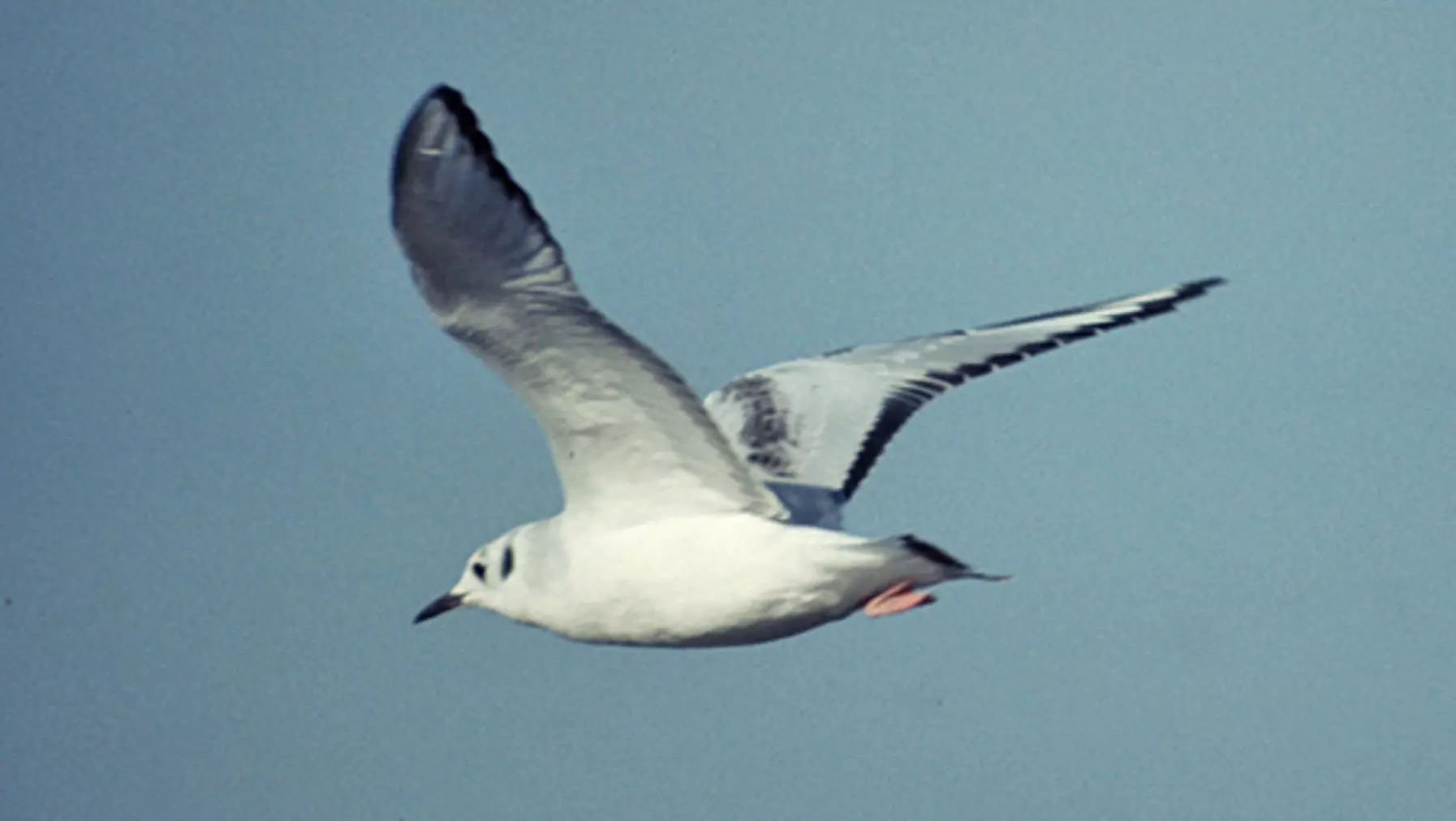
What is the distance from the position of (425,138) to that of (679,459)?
1326mm

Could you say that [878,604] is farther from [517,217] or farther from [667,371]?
[517,217]

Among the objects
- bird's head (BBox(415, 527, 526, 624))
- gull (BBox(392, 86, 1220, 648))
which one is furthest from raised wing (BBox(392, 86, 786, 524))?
bird's head (BBox(415, 527, 526, 624))

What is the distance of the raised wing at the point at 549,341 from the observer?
4305 millimetres

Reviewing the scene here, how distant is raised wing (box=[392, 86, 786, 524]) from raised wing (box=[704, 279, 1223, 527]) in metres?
0.62

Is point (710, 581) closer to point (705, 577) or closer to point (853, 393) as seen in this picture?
point (705, 577)

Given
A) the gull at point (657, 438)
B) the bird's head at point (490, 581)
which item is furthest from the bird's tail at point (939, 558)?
the bird's head at point (490, 581)

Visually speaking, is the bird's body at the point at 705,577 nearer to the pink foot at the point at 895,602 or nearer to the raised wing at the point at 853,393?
the pink foot at the point at 895,602

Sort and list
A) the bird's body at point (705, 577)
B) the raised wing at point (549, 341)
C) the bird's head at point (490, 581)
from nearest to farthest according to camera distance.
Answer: the raised wing at point (549, 341), the bird's body at point (705, 577), the bird's head at point (490, 581)

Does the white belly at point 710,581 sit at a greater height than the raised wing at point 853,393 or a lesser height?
lesser

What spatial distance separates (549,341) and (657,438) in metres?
0.59

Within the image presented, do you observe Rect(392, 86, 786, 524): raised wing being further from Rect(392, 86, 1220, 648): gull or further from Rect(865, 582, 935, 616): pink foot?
Rect(865, 582, 935, 616): pink foot

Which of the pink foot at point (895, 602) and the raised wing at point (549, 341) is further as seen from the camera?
the pink foot at point (895, 602)

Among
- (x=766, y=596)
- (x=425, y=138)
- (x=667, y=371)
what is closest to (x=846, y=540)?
(x=766, y=596)

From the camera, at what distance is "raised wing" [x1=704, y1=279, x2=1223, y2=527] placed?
5.84 metres
